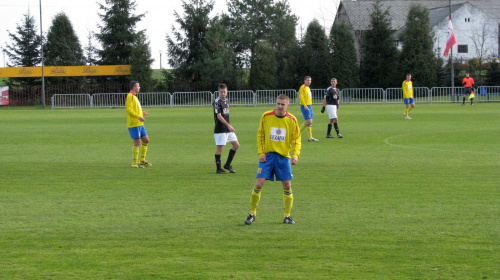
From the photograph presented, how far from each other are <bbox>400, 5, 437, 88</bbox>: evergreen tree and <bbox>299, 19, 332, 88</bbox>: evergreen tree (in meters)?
7.76

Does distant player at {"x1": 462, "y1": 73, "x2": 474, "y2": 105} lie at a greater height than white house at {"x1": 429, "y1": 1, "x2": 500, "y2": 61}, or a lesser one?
lesser

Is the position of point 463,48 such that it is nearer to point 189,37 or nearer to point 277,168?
point 189,37

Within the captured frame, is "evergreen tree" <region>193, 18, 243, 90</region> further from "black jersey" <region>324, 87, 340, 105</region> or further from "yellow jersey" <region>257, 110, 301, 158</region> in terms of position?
"yellow jersey" <region>257, 110, 301, 158</region>

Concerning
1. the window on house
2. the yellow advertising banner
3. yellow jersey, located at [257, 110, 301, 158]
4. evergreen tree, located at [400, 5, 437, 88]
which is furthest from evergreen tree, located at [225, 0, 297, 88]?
yellow jersey, located at [257, 110, 301, 158]

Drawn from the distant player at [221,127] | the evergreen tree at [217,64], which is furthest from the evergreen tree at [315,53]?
the distant player at [221,127]

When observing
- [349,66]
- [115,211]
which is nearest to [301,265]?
[115,211]

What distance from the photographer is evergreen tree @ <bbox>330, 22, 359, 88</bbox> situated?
186 ft

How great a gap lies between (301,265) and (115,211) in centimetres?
383

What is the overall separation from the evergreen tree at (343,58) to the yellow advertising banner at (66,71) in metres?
19.5

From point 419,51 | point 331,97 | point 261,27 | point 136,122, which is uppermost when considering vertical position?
point 261,27

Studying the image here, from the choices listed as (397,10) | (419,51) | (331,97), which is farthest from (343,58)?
(331,97)

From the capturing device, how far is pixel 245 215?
8.75m

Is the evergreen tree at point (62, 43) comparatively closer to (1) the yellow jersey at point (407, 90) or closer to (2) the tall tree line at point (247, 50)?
(2) the tall tree line at point (247, 50)

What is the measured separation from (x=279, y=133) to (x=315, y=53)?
175 feet
